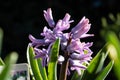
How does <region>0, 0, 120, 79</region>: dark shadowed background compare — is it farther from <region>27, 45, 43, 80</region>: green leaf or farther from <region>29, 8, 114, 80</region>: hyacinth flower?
<region>29, 8, 114, 80</region>: hyacinth flower

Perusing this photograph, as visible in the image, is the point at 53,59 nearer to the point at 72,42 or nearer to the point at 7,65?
the point at 72,42

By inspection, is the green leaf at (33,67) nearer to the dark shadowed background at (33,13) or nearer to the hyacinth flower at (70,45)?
the hyacinth flower at (70,45)

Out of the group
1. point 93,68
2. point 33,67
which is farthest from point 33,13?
point 93,68

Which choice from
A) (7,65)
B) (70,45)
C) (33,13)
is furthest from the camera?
(33,13)

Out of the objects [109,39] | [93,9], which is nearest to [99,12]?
[93,9]

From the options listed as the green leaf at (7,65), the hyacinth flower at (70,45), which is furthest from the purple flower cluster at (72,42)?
the green leaf at (7,65)

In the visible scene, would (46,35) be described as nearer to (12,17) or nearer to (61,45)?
(61,45)

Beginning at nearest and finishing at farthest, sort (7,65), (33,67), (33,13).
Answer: (7,65) < (33,67) < (33,13)

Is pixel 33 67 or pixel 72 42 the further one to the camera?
pixel 33 67
